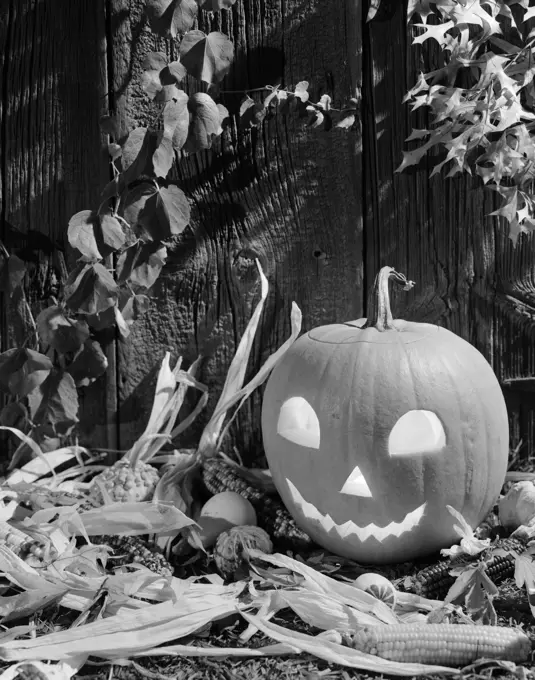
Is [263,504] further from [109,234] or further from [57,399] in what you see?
[109,234]

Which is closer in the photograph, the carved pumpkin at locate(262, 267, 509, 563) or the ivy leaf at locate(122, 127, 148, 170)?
the carved pumpkin at locate(262, 267, 509, 563)

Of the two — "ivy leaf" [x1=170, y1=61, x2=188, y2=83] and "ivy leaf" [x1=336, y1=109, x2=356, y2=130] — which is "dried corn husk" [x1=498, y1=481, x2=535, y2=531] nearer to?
"ivy leaf" [x1=336, y1=109, x2=356, y2=130]

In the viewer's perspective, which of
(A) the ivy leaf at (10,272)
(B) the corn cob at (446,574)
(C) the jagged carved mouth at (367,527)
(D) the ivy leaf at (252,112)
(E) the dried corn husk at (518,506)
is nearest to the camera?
(B) the corn cob at (446,574)

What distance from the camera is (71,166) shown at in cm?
253

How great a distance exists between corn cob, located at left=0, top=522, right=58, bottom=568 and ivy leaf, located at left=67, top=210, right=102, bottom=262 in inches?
31.1

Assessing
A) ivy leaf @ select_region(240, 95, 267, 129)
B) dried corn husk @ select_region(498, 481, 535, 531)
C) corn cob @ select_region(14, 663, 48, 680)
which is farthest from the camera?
ivy leaf @ select_region(240, 95, 267, 129)

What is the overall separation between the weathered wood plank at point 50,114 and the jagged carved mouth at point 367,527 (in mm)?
A: 1183

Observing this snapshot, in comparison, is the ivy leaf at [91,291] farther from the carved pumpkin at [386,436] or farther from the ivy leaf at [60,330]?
the carved pumpkin at [386,436]

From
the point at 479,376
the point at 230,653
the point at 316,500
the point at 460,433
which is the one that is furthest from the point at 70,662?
the point at 479,376

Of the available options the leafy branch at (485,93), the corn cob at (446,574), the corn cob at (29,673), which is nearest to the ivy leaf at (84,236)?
the leafy branch at (485,93)

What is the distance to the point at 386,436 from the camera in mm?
1984

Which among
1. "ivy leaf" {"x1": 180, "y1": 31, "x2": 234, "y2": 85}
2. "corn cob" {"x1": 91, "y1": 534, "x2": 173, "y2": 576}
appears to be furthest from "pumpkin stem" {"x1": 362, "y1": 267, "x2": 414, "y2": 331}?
"corn cob" {"x1": 91, "y1": 534, "x2": 173, "y2": 576}

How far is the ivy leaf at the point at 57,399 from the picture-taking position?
8.34 ft

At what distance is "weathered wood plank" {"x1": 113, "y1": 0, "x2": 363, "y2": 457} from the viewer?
2.43 metres
